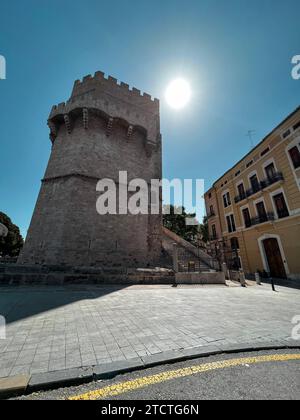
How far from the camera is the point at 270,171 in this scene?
54.1ft

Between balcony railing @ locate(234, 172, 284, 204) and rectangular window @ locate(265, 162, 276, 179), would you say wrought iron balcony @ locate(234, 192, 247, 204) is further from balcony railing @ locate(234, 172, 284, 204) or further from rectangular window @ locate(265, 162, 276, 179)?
rectangular window @ locate(265, 162, 276, 179)

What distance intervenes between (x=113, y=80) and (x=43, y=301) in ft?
62.0

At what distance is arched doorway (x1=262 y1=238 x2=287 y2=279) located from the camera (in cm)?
1491

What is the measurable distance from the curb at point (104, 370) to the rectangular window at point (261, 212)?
15.7 m

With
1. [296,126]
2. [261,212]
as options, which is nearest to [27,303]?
[261,212]

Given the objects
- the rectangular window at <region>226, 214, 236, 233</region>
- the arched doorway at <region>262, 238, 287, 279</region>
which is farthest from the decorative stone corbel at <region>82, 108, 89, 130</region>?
the arched doorway at <region>262, 238, 287, 279</region>

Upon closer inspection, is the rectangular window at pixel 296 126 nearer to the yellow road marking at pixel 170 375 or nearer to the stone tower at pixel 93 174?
the stone tower at pixel 93 174

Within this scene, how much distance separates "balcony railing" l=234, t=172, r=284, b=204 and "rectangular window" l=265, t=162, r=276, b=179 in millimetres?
120

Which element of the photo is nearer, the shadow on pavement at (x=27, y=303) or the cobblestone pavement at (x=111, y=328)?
the cobblestone pavement at (x=111, y=328)

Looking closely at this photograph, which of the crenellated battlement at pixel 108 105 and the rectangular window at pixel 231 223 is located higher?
the crenellated battlement at pixel 108 105

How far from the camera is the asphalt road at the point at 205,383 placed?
185cm

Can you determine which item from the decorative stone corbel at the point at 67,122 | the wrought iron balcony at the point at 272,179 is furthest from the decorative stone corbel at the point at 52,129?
the wrought iron balcony at the point at 272,179

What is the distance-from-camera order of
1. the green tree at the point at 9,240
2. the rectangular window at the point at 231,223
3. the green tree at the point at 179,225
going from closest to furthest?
1. the rectangular window at the point at 231,223
2. the green tree at the point at 9,240
3. the green tree at the point at 179,225
